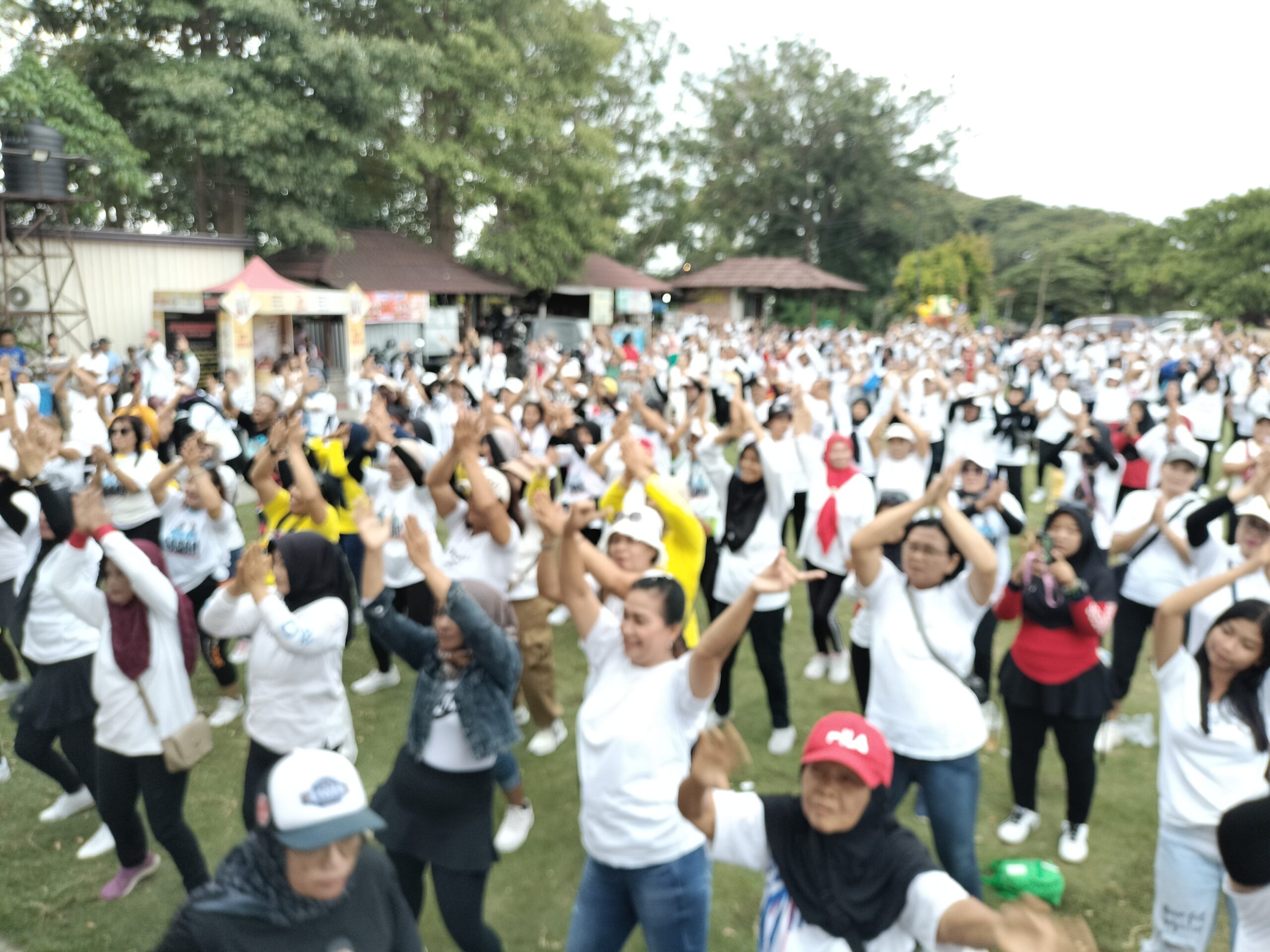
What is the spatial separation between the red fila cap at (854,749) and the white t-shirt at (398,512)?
309 centimetres

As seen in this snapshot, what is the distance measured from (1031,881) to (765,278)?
32499 millimetres

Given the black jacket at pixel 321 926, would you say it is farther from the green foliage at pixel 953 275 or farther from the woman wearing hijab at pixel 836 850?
the green foliage at pixel 953 275

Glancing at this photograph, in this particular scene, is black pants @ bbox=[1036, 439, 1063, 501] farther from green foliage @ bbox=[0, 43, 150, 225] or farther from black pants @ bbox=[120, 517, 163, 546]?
green foliage @ bbox=[0, 43, 150, 225]

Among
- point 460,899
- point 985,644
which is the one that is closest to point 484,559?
point 460,899

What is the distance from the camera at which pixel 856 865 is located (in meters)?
2.07

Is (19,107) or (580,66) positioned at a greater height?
(580,66)

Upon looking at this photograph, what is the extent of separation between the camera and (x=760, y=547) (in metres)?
4.77

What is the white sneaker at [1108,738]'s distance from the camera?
192 inches

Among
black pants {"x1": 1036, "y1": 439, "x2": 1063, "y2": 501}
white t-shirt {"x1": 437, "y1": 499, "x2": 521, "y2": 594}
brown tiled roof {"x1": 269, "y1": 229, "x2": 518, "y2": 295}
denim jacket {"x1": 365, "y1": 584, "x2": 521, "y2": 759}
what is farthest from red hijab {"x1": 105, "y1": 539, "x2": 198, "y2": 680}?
brown tiled roof {"x1": 269, "y1": 229, "x2": 518, "y2": 295}


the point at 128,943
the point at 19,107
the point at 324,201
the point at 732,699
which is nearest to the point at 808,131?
the point at 324,201

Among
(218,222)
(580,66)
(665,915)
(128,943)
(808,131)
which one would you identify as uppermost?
(808,131)

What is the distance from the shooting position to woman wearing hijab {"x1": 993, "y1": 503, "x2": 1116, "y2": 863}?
3703 millimetres

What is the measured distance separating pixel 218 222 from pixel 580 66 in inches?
418

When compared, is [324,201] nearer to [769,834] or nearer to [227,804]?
[227,804]
